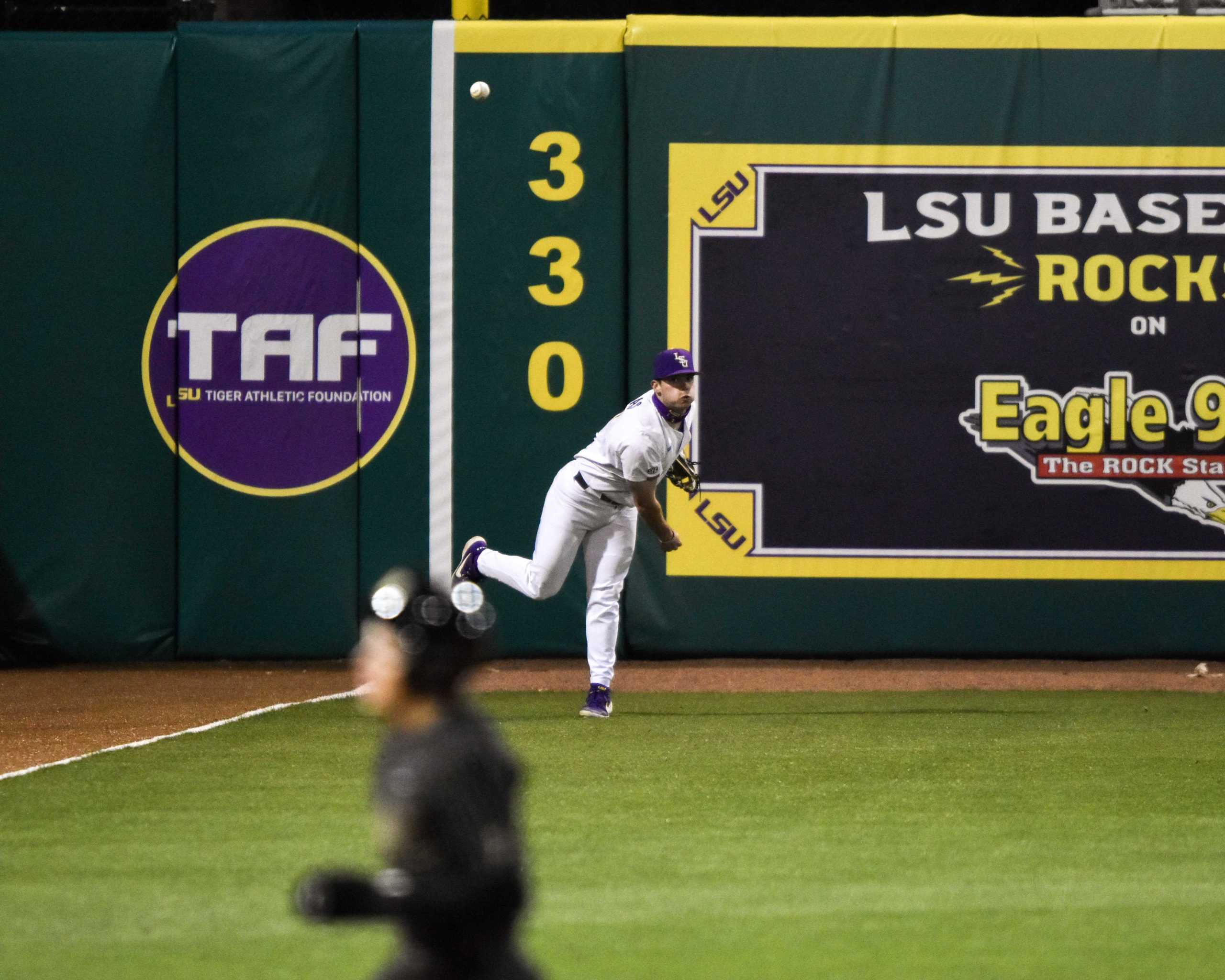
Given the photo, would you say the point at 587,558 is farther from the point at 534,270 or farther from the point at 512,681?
the point at 534,270

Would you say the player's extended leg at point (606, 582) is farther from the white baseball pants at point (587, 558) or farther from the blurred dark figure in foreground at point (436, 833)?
A: the blurred dark figure in foreground at point (436, 833)

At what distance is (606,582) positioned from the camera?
9.45m

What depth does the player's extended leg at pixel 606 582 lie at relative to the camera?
30.8ft

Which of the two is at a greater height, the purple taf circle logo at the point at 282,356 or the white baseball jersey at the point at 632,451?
the purple taf circle logo at the point at 282,356

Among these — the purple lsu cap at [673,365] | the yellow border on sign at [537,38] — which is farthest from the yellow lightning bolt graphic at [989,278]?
the purple lsu cap at [673,365]

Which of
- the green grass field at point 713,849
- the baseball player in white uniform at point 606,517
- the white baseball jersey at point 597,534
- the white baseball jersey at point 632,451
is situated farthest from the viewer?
the white baseball jersey at point 597,534

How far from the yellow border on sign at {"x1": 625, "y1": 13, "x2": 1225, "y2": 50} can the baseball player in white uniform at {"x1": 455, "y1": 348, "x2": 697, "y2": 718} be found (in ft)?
12.7

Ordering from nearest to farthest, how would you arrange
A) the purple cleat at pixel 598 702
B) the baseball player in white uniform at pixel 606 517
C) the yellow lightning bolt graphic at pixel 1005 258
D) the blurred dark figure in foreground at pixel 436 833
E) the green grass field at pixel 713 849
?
the blurred dark figure in foreground at pixel 436 833
the green grass field at pixel 713 849
the baseball player in white uniform at pixel 606 517
the purple cleat at pixel 598 702
the yellow lightning bolt graphic at pixel 1005 258

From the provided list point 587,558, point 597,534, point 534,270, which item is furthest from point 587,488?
point 534,270

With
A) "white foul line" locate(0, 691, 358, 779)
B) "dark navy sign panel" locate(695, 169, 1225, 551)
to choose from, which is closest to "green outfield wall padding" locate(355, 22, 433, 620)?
"white foul line" locate(0, 691, 358, 779)

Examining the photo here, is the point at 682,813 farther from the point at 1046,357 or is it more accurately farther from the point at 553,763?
the point at 1046,357

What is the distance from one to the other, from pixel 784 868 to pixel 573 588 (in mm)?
6467

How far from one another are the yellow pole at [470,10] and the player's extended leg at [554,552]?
15.0 feet

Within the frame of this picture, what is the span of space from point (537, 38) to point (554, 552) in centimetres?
460
